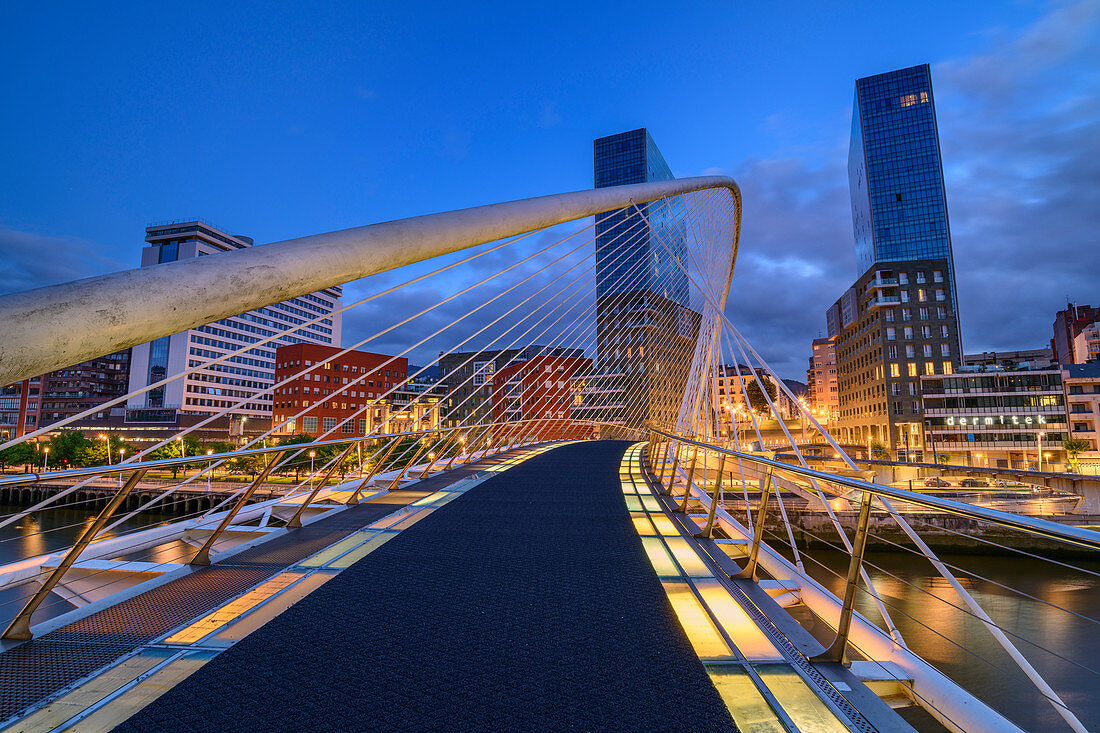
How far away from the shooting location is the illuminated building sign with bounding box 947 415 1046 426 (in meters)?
37.2

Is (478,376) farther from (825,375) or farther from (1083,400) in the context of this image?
(825,375)

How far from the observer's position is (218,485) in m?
32.1

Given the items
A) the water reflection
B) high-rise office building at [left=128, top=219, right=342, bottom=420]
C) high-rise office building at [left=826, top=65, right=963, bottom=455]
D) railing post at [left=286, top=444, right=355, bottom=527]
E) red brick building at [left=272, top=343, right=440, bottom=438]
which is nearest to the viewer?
railing post at [left=286, top=444, right=355, bottom=527]

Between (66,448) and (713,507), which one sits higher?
(713,507)

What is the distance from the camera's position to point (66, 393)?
235 feet

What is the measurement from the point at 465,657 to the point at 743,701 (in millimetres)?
1028

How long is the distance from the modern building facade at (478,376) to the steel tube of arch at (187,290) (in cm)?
293

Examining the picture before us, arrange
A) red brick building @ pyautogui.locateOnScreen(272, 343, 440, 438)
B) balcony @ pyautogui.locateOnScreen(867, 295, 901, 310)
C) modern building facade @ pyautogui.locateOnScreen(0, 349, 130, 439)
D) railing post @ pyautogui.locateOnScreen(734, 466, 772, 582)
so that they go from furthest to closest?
modern building facade @ pyautogui.locateOnScreen(0, 349, 130, 439)
red brick building @ pyautogui.locateOnScreen(272, 343, 440, 438)
balcony @ pyautogui.locateOnScreen(867, 295, 901, 310)
railing post @ pyautogui.locateOnScreen(734, 466, 772, 582)

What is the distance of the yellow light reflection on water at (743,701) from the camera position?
168cm

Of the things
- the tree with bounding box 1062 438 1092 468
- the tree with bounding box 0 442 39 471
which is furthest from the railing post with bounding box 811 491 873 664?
the tree with bounding box 0 442 39 471

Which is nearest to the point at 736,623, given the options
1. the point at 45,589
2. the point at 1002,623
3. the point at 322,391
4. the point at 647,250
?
the point at 45,589

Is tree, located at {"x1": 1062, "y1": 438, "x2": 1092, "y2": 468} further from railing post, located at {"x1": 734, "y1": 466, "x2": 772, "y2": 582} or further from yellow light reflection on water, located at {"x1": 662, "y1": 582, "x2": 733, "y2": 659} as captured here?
yellow light reflection on water, located at {"x1": 662, "y1": 582, "x2": 733, "y2": 659}

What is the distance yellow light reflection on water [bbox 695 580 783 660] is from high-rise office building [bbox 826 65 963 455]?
46004 mm

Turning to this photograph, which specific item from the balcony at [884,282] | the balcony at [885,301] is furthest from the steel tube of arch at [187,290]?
the balcony at [884,282]
